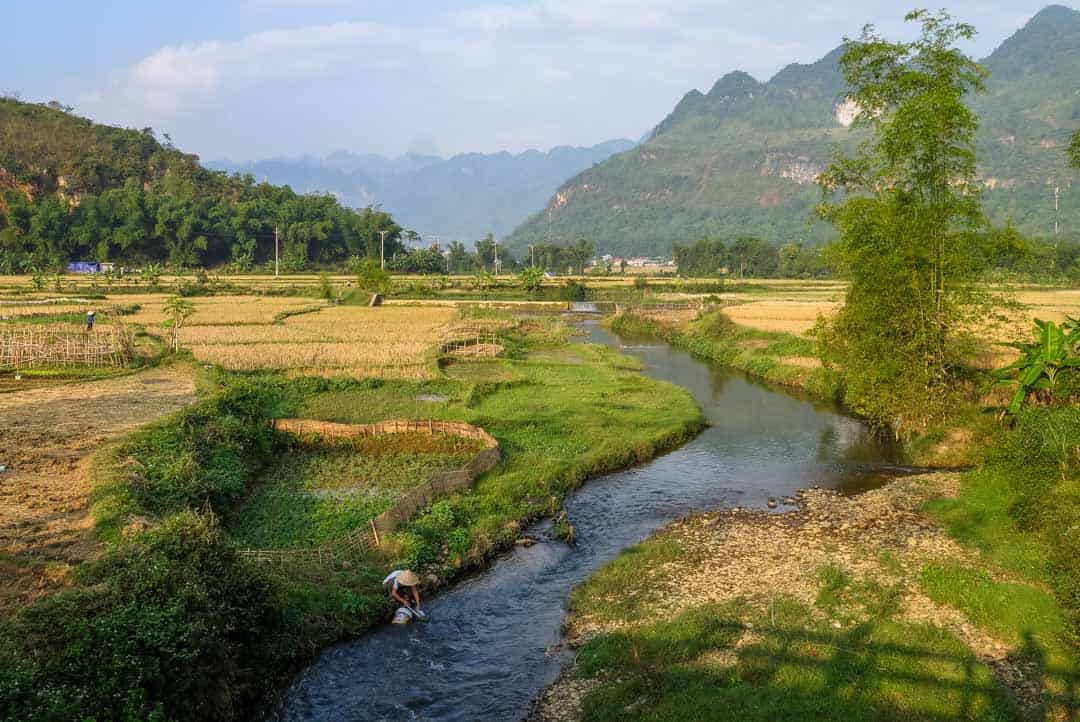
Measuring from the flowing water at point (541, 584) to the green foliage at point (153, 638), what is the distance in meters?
1.12

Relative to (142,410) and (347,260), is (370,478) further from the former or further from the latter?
(347,260)

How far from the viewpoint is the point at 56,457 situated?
1884cm

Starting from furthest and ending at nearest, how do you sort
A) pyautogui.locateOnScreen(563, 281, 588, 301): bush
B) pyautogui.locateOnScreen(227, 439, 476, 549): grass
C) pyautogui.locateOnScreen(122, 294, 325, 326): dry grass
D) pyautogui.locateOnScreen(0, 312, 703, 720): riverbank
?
pyautogui.locateOnScreen(563, 281, 588, 301): bush < pyautogui.locateOnScreen(122, 294, 325, 326): dry grass < pyautogui.locateOnScreen(227, 439, 476, 549): grass < pyautogui.locateOnScreen(0, 312, 703, 720): riverbank

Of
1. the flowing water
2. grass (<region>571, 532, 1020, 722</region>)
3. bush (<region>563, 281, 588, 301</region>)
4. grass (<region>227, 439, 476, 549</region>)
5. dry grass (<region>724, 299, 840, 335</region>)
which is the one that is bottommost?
the flowing water

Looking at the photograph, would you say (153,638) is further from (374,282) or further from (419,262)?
(419,262)

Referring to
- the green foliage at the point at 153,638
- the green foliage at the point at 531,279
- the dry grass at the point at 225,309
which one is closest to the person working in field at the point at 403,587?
the green foliage at the point at 153,638

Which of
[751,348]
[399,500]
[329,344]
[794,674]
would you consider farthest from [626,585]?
[751,348]

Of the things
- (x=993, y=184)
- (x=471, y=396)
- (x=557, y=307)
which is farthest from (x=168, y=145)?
(x=993, y=184)

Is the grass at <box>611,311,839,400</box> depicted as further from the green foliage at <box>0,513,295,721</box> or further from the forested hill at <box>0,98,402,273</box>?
the forested hill at <box>0,98,402,273</box>

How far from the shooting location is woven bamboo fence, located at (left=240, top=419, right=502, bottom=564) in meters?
15.1

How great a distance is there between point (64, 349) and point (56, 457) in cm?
1523

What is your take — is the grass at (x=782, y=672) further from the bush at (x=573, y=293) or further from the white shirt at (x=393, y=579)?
the bush at (x=573, y=293)

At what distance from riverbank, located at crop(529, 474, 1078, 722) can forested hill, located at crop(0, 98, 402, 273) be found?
96843mm

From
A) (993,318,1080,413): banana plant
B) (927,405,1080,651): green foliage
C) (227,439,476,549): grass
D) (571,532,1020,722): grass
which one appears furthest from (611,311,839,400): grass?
(571,532,1020,722): grass
